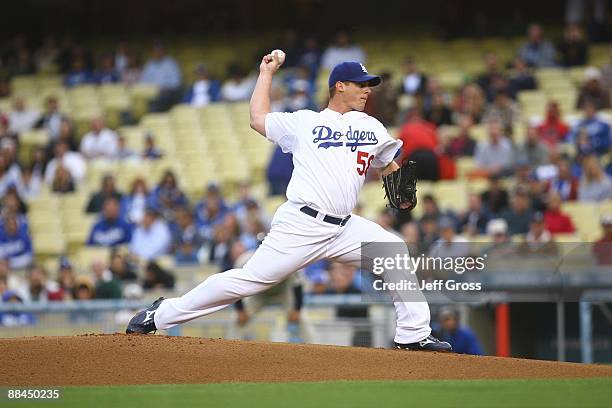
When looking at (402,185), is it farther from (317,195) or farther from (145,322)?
(145,322)

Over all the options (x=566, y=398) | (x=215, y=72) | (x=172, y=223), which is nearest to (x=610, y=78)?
(x=172, y=223)

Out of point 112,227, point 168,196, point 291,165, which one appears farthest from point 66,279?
point 291,165

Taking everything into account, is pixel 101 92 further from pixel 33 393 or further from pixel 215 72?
pixel 33 393

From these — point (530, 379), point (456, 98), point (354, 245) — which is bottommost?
point (530, 379)

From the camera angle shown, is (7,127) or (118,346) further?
(7,127)

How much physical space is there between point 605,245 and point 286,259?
5281 millimetres

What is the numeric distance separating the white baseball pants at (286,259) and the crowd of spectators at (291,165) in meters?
4.40

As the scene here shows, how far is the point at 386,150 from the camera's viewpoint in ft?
27.4

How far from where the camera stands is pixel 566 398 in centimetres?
691

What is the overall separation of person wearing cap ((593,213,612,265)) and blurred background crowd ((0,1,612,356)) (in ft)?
0.10

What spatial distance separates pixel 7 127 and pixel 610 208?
10894mm

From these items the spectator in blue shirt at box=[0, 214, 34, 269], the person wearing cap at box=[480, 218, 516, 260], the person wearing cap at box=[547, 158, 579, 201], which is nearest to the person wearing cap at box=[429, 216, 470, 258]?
the person wearing cap at box=[480, 218, 516, 260]

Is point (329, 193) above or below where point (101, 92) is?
below

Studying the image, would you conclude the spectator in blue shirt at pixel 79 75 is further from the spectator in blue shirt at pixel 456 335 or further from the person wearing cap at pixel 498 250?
the spectator in blue shirt at pixel 456 335
